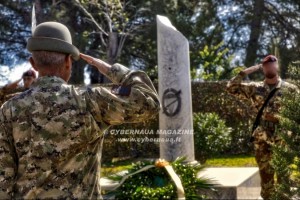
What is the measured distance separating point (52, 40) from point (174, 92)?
5911mm

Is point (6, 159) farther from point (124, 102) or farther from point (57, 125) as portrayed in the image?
point (124, 102)

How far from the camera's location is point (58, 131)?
100 inches

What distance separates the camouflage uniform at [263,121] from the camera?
21.0 feet

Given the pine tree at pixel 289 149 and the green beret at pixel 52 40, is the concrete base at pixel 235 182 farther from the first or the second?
the green beret at pixel 52 40

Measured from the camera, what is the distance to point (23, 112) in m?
2.55

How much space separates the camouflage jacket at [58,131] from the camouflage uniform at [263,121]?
13.1 feet

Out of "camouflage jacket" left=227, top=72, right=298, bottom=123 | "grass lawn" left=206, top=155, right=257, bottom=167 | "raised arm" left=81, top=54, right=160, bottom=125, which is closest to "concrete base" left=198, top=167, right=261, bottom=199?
"camouflage jacket" left=227, top=72, right=298, bottom=123

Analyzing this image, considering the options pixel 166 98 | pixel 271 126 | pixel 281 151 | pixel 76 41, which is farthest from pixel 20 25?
pixel 281 151

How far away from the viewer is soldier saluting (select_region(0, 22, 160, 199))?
252 cm

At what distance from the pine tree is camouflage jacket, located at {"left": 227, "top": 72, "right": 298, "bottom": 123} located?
1.59 meters

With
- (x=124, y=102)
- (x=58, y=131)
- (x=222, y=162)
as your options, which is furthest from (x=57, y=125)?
(x=222, y=162)

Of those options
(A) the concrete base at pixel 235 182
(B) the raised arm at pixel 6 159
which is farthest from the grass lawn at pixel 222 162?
(B) the raised arm at pixel 6 159

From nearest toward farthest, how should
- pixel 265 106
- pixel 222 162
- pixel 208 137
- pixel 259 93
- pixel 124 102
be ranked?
pixel 124 102
pixel 265 106
pixel 259 93
pixel 208 137
pixel 222 162

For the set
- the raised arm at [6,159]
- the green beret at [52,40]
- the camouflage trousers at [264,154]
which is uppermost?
the green beret at [52,40]
